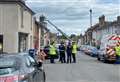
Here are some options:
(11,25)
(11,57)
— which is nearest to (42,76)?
(11,57)

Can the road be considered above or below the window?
below

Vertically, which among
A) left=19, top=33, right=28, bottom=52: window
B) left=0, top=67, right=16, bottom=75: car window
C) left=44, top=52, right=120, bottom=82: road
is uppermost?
left=19, top=33, right=28, bottom=52: window

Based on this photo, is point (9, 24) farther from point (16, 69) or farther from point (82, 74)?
point (16, 69)

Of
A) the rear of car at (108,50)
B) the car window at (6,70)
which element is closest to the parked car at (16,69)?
the car window at (6,70)

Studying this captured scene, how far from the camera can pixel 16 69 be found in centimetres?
1111

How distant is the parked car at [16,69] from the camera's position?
1087 cm

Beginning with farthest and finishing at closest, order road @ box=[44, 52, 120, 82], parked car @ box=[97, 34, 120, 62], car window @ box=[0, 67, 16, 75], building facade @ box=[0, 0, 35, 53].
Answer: building facade @ box=[0, 0, 35, 53]
parked car @ box=[97, 34, 120, 62]
road @ box=[44, 52, 120, 82]
car window @ box=[0, 67, 16, 75]

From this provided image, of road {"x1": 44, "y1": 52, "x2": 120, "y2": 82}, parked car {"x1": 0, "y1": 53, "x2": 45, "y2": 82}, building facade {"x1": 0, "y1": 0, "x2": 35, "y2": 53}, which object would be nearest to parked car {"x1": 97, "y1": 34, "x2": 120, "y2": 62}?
road {"x1": 44, "y1": 52, "x2": 120, "y2": 82}

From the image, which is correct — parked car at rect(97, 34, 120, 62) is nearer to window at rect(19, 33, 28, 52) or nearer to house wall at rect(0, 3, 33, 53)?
house wall at rect(0, 3, 33, 53)

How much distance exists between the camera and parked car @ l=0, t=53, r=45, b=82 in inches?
428

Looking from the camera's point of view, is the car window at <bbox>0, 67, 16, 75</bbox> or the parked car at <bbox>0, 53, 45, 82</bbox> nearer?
the parked car at <bbox>0, 53, 45, 82</bbox>

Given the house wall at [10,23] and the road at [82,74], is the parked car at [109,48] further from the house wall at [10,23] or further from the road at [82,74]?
the house wall at [10,23]

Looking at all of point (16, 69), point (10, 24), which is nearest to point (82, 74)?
point (16, 69)

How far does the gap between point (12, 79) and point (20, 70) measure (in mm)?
388
